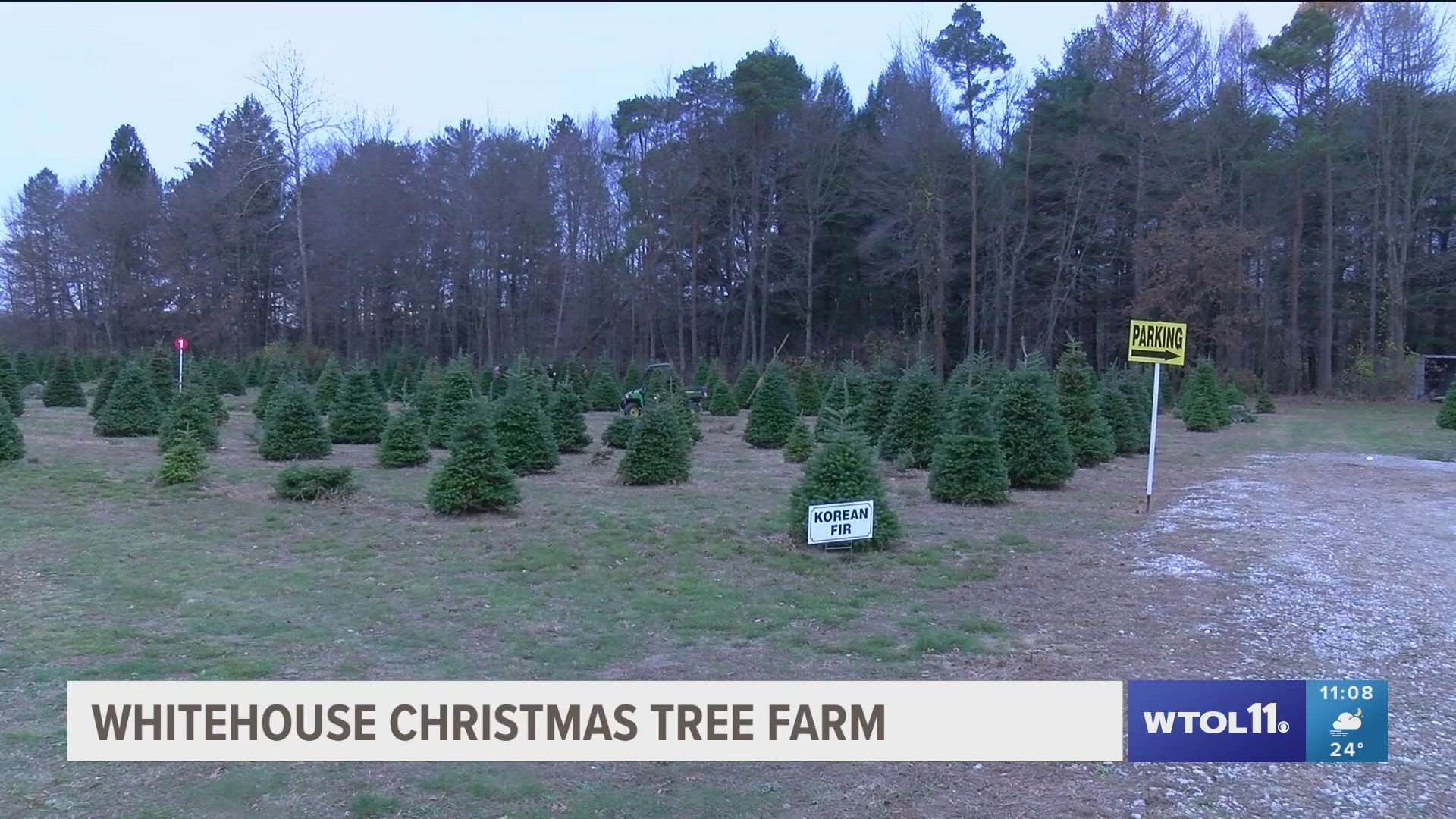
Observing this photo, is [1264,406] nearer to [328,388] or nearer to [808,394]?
[808,394]

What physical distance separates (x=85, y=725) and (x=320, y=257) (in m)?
48.0

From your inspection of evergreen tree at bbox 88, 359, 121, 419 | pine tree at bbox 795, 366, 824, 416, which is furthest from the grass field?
pine tree at bbox 795, 366, 824, 416

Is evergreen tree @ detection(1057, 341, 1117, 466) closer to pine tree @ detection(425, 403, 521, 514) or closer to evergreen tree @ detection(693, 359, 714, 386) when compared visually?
pine tree @ detection(425, 403, 521, 514)

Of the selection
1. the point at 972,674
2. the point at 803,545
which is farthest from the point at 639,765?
the point at 803,545

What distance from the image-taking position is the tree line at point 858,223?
3847 cm

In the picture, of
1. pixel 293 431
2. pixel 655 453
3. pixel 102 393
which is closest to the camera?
pixel 655 453

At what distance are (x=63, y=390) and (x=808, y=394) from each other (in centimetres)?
2031

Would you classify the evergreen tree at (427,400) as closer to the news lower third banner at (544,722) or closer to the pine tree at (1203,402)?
the news lower third banner at (544,722)

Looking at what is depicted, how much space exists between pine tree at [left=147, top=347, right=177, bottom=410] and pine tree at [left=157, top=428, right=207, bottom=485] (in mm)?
13085

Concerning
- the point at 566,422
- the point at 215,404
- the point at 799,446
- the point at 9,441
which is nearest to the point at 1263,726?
the point at 799,446

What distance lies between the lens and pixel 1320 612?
750cm

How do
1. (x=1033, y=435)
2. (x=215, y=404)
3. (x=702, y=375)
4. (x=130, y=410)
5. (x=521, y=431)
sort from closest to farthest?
1. (x=1033, y=435)
2. (x=521, y=431)
3. (x=130, y=410)
4. (x=215, y=404)
5. (x=702, y=375)

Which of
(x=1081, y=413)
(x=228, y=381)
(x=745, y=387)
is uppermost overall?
(x=228, y=381)

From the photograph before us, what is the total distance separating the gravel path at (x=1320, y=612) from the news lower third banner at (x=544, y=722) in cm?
68
